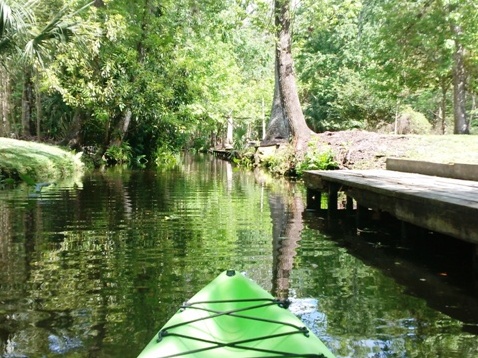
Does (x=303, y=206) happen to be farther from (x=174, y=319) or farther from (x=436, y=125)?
(x=436, y=125)

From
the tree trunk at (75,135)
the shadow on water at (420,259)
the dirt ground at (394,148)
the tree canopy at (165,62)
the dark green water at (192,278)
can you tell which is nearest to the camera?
the dark green water at (192,278)

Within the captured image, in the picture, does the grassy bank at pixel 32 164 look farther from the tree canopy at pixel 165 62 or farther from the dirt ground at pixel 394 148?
the dirt ground at pixel 394 148

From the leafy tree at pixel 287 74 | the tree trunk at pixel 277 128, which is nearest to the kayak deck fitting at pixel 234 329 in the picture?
the leafy tree at pixel 287 74

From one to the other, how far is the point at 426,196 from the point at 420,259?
1074 millimetres

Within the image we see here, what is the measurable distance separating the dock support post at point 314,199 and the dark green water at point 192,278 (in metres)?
0.79

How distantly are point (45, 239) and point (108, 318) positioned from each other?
3811 mm

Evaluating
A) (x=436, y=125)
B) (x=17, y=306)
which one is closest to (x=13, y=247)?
(x=17, y=306)

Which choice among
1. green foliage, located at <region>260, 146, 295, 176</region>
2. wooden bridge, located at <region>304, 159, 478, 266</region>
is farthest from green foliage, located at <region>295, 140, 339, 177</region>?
wooden bridge, located at <region>304, 159, 478, 266</region>

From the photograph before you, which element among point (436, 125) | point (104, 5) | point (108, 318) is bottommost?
point (108, 318)

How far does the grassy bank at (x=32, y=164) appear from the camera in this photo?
1606cm

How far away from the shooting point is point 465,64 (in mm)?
25828

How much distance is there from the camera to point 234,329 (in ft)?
11.8

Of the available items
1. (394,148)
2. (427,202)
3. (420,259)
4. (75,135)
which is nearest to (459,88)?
(394,148)

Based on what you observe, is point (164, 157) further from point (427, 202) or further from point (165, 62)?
point (427, 202)
